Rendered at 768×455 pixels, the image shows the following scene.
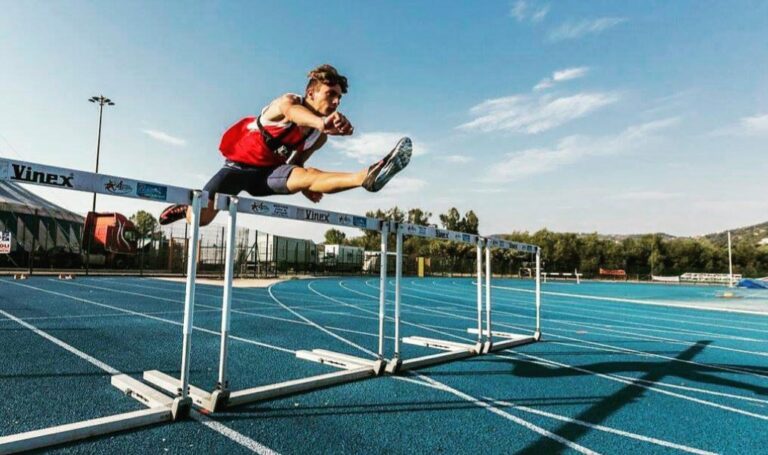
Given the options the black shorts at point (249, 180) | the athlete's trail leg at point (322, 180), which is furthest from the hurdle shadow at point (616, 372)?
the black shorts at point (249, 180)

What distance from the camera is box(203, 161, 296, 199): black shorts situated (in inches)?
150

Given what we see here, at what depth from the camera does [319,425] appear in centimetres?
373

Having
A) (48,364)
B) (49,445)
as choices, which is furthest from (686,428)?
(48,364)

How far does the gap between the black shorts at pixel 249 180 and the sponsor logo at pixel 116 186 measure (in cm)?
67

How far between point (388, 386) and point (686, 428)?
2707 mm

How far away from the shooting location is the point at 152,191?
385 cm

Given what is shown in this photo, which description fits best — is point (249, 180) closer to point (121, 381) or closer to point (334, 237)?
point (121, 381)

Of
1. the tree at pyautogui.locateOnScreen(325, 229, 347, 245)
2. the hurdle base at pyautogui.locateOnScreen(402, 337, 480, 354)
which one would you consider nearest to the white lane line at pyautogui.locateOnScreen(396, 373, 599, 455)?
the hurdle base at pyautogui.locateOnScreen(402, 337, 480, 354)

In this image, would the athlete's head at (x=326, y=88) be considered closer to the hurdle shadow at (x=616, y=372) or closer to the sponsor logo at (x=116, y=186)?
the sponsor logo at (x=116, y=186)

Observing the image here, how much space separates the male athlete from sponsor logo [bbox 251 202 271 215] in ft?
0.50

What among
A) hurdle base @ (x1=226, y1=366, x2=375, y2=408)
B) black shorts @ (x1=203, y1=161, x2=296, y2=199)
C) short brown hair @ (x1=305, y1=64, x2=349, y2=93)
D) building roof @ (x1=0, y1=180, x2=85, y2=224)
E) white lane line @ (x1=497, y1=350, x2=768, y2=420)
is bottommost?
white lane line @ (x1=497, y1=350, x2=768, y2=420)

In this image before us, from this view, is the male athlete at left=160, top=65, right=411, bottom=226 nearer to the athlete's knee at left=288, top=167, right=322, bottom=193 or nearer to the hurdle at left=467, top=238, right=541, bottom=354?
the athlete's knee at left=288, top=167, right=322, bottom=193

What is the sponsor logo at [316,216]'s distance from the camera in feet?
15.8

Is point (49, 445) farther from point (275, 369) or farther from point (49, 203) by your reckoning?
point (49, 203)
